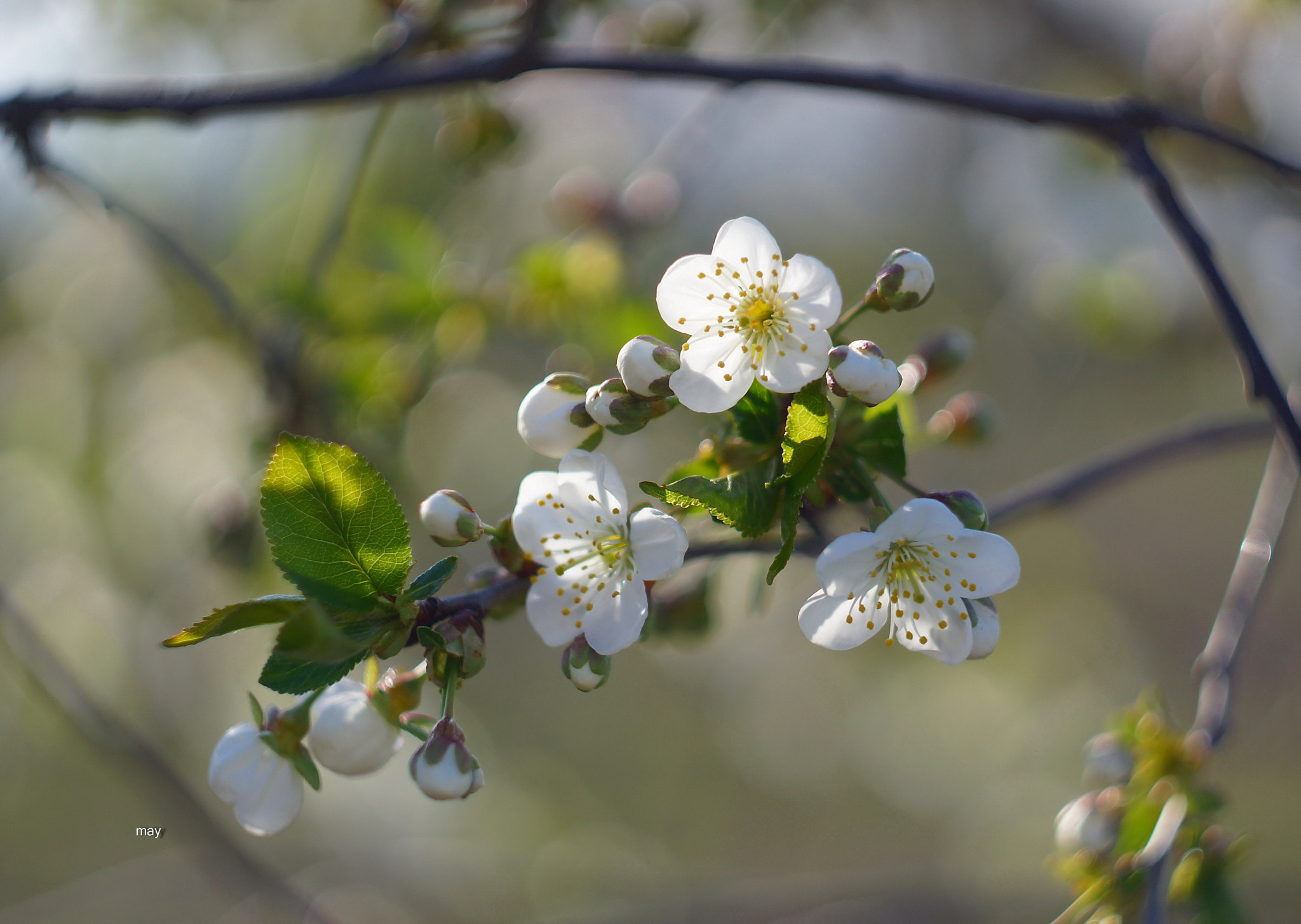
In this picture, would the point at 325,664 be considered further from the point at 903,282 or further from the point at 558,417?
the point at 903,282

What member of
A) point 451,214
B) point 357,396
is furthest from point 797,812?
point 357,396

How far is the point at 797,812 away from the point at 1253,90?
558 cm

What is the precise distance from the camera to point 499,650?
18.9ft

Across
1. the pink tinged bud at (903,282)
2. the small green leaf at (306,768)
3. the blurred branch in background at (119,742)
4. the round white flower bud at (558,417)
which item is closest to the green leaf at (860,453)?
the pink tinged bud at (903,282)

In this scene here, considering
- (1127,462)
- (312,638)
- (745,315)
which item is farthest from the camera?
(1127,462)

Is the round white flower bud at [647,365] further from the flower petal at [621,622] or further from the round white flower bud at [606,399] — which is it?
the flower petal at [621,622]

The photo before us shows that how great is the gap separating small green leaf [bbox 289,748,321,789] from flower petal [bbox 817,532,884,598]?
1.65 feet

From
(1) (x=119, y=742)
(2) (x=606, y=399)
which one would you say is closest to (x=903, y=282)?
(2) (x=606, y=399)

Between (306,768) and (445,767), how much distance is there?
174 mm

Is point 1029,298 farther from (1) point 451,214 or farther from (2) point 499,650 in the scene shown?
(2) point 499,650

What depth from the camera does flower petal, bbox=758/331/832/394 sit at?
74cm

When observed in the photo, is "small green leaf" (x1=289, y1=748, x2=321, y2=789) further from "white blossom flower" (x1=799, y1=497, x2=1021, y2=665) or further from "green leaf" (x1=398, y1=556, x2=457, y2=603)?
"white blossom flower" (x1=799, y1=497, x2=1021, y2=665)

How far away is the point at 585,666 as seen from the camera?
2.50 ft

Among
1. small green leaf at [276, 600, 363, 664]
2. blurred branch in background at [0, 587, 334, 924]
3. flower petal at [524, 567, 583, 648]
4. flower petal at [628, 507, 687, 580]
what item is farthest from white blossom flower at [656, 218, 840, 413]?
blurred branch in background at [0, 587, 334, 924]
